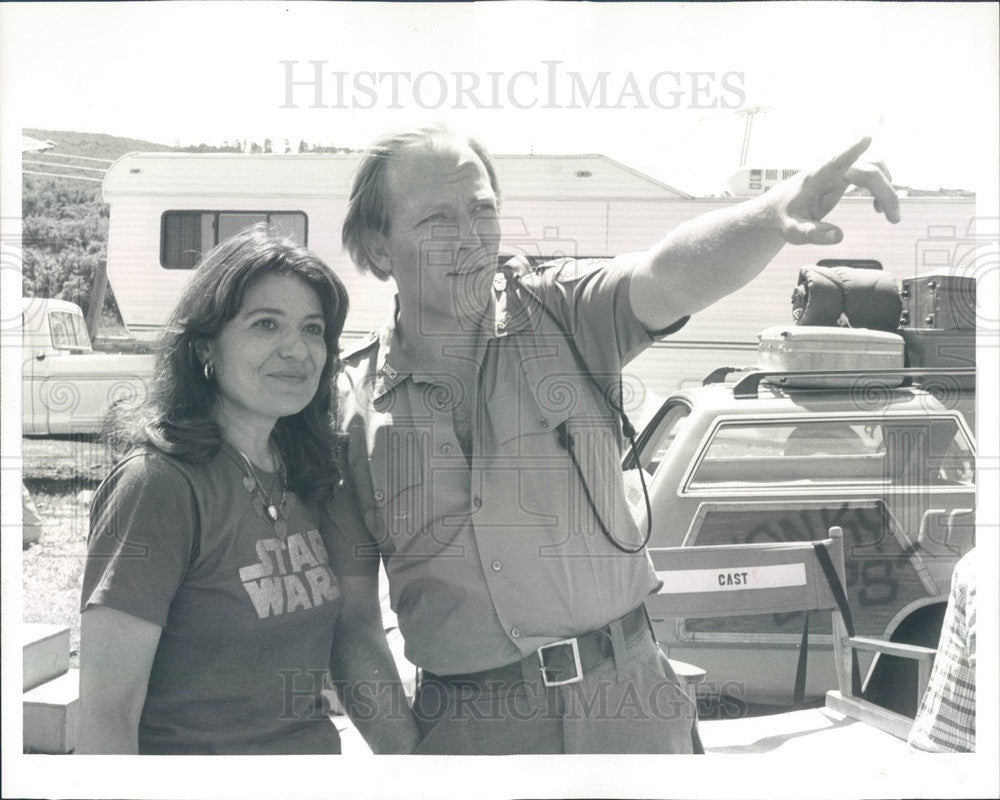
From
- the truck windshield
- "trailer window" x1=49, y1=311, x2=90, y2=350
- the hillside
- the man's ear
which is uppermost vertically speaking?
the hillside

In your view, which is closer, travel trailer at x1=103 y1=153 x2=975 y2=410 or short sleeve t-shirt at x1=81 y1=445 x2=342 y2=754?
short sleeve t-shirt at x1=81 y1=445 x2=342 y2=754

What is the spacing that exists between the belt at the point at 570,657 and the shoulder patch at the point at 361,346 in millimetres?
741

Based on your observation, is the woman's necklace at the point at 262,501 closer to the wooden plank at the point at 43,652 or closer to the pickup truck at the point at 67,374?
A: the pickup truck at the point at 67,374

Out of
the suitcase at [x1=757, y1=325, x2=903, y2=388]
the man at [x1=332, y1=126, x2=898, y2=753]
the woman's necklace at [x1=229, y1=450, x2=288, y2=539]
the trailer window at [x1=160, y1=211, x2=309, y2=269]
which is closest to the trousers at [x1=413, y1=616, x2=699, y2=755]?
the man at [x1=332, y1=126, x2=898, y2=753]

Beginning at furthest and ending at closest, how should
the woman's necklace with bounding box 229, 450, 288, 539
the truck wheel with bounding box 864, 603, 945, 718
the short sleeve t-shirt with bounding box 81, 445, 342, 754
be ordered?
the truck wheel with bounding box 864, 603, 945, 718, the woman's necklace with bounding box 229, 450, 288, 539, the short sleeve t-shirt with bounding box 81, 445, 342, 754

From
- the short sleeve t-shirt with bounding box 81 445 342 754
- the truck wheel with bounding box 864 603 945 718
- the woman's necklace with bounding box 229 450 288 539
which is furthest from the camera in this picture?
the truck wheel with bounding box 864 603 945 718

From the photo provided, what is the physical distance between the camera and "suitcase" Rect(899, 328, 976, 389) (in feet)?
7.36

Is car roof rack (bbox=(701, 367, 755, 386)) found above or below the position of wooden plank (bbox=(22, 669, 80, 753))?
above

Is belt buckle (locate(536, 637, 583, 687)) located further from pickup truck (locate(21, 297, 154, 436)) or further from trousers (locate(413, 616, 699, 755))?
pickup truck (locate(21, 297, 154, 436))

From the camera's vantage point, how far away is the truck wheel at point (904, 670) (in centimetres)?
231

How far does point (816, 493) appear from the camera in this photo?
7.45 feet

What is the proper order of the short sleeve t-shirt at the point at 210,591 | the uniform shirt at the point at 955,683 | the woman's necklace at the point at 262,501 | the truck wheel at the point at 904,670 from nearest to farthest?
the short sleeve t-shirt at the point at 210,591 → the woman's necklace at the point at 262,501 → the uniform shirt at the point at 955,683 → the truck wheel at the point at 904,670

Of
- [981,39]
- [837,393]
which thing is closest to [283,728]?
[837,393]

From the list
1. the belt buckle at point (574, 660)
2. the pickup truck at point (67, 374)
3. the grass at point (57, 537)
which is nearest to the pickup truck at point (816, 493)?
the belt buckle at point (574, 660)
